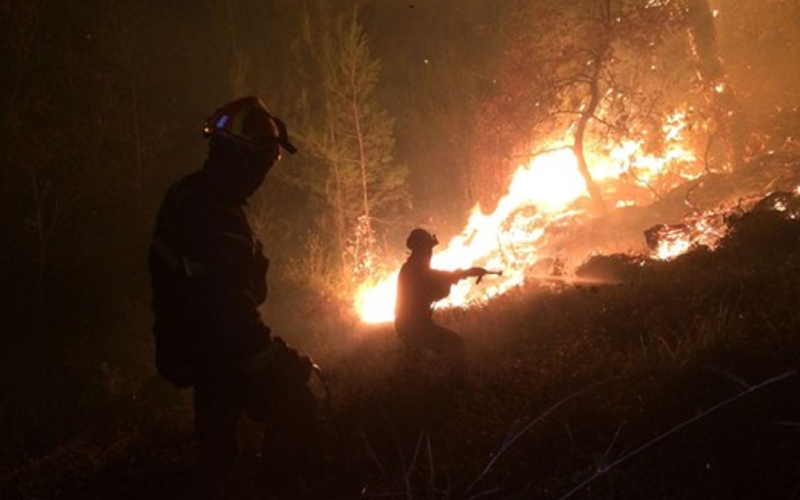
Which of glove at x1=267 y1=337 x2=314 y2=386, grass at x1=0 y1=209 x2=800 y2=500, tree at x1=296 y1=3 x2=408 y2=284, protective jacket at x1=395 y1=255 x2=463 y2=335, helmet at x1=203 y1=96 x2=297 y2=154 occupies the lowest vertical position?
grass at x1=0 y1=209 x2=800 y2=500

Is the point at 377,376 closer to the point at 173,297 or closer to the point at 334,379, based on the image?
the point at 334,379

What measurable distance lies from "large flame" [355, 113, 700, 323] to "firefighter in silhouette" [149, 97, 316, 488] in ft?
38.5

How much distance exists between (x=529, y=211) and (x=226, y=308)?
59.9ft

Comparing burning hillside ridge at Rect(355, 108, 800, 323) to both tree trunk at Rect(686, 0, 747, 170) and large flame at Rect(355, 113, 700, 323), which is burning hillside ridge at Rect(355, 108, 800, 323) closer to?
large flame at Rect(355, 113, 700, 323)

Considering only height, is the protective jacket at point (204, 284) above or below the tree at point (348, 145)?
below

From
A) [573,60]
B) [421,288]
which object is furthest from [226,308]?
[573,60]

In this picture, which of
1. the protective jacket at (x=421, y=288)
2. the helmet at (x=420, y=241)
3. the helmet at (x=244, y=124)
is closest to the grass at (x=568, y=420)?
the protective jacket at (x=421, y=288)

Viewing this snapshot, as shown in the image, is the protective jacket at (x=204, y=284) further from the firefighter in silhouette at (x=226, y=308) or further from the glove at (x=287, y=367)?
the glove at (x=287, y=367)

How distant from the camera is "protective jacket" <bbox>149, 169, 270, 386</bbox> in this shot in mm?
3227

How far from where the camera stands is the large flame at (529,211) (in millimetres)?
17312

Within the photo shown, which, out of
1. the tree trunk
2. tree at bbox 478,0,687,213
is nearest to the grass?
tree at bbox 478,0,687,213

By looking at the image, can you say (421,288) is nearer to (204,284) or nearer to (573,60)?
(204,284)

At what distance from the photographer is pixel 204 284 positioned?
321 cm

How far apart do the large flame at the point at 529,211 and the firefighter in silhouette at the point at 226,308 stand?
11724mm
